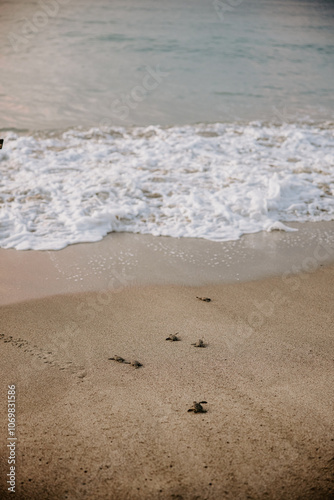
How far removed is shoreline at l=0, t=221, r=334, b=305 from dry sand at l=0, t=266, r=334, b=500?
0.73 ft

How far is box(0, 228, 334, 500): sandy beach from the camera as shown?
2.14 metres

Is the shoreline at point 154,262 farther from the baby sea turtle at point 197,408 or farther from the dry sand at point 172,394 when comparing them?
the baby sea turtle at point 197,408

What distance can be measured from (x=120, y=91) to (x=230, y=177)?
21.2 ft

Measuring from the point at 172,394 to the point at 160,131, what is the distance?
7.36 meters

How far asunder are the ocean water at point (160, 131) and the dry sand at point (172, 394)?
1.57 meters

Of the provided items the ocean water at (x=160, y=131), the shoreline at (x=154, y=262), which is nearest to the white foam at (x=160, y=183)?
the ocean water at (x=160, y=131)

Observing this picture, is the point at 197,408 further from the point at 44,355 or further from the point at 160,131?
the point at 160,131

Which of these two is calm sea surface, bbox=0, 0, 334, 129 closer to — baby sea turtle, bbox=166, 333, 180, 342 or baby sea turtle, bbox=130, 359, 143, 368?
baby sea turtle, bbox=166, 333, 180, 342

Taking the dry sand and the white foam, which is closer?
the dry sand

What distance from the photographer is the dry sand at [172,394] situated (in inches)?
84.0

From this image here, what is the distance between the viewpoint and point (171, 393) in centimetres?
270

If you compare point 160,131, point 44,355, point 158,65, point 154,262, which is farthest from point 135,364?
point 158,65

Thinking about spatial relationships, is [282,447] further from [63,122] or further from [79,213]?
[63,122]

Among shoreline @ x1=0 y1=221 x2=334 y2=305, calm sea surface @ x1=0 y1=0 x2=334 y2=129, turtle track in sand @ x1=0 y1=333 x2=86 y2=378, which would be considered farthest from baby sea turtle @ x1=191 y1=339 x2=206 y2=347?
calm sea surface @ x1=0 y1=0 x2=334 y2=129
